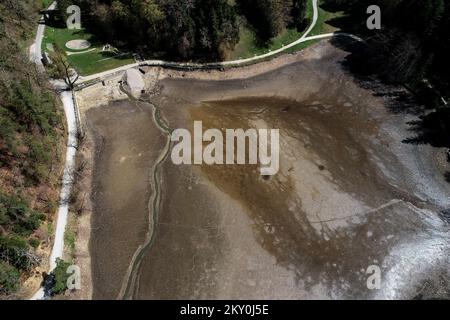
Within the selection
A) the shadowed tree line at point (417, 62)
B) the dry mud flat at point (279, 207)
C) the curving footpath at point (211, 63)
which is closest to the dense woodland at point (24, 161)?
the dry mud flat at point (279, 207)

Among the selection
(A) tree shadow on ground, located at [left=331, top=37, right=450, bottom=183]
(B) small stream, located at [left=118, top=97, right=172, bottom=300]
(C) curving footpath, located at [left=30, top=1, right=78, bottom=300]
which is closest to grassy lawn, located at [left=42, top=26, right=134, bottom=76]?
(C) curving footpath, located at [left=30, top=1, right=78, bottom=300]

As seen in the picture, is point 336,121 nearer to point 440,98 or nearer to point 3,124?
point 440,98

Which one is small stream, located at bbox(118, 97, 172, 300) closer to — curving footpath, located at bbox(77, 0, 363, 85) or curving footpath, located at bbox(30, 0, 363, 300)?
curving footpath, located at bbox(30, 0, 363, 300)

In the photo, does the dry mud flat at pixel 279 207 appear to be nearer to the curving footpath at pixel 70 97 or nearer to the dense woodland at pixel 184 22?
the curving footpath at pixel 70 97

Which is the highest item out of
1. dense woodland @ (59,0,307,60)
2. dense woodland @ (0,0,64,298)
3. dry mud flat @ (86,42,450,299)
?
dense woodland @ (59,0,307,60)
